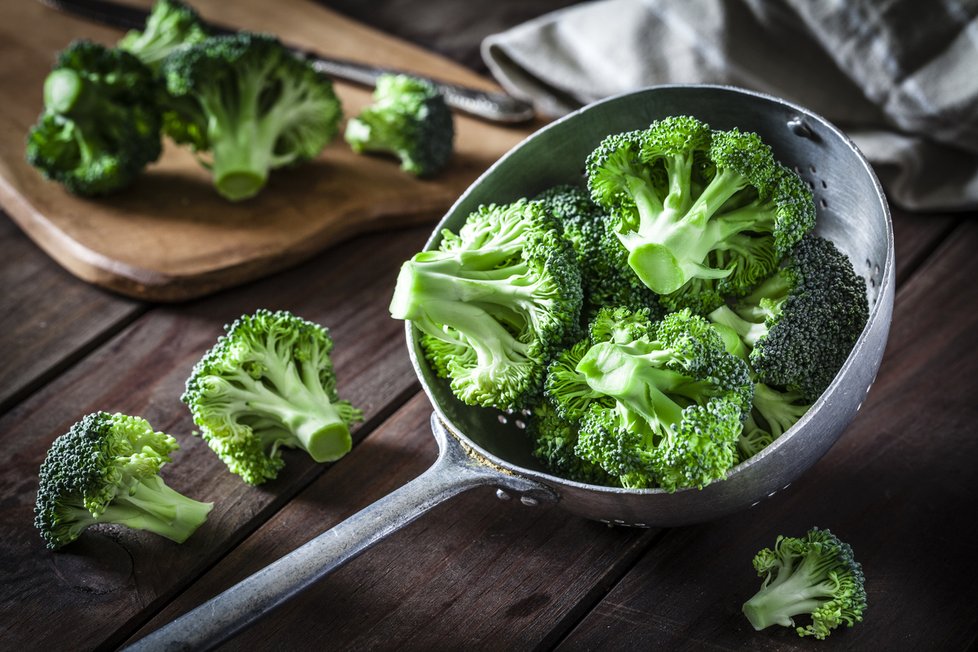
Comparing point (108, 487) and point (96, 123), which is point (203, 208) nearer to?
point (96, 123)

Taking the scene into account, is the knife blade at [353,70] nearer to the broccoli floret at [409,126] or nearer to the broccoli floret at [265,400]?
the broccoli floret at [409,126]

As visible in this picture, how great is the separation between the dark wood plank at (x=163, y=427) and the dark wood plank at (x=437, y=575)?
0.17 ft

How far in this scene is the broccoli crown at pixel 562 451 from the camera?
1445 mm

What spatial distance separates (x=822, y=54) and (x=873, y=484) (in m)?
1.06

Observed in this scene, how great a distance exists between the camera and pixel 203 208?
221 cm

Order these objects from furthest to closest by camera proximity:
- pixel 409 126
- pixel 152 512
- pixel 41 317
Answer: pixel 409 126
pixel 41 317
pixel 152 512

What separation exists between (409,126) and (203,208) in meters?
0.46

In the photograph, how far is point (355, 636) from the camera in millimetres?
1416

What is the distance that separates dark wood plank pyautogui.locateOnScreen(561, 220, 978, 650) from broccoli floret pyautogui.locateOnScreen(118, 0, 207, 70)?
5.29 ft

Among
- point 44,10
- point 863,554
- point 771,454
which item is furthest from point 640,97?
point 44,10

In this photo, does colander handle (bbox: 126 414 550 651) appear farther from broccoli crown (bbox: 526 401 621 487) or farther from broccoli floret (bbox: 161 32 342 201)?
broccoli floret (bbox: 161 32 342 201)

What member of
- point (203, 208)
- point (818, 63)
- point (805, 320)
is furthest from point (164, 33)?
point (805, 320)

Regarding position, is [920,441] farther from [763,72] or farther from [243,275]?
[243,275]

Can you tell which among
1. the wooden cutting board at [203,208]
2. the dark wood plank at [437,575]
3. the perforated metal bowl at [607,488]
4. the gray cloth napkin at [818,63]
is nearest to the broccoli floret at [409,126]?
the wooden cutting board at [203,208]
